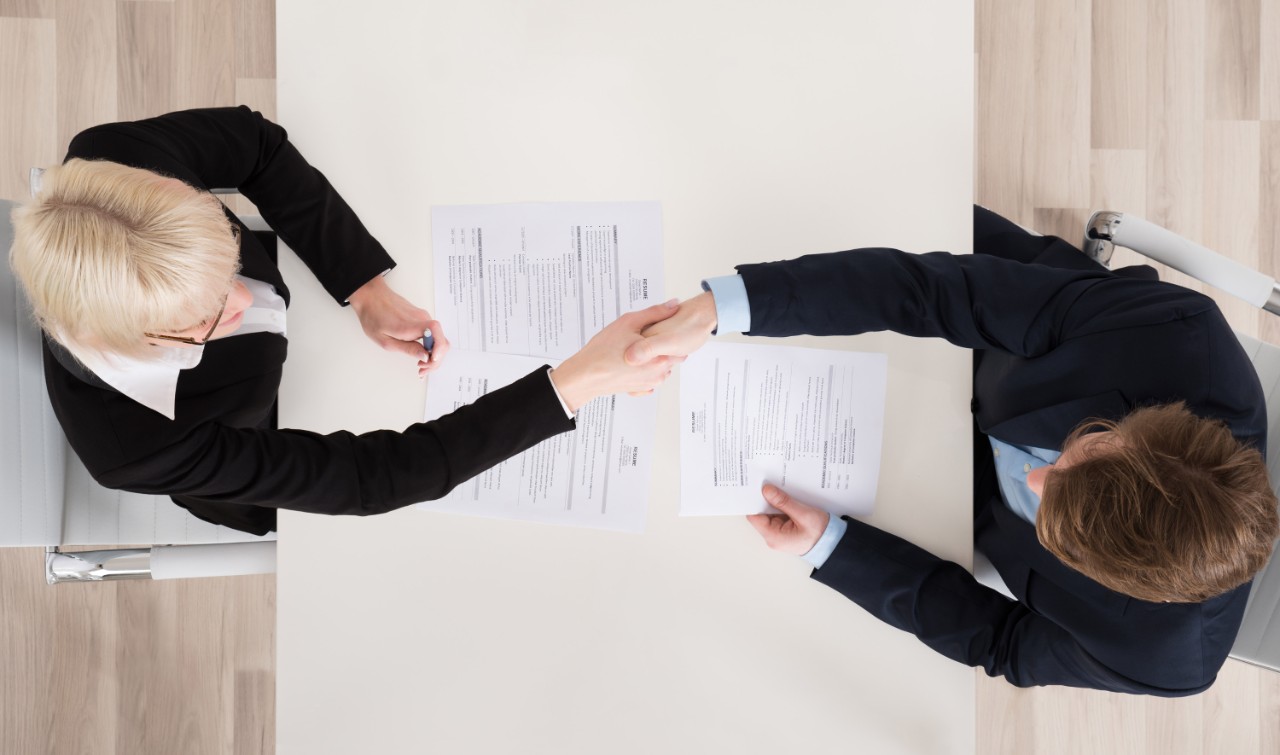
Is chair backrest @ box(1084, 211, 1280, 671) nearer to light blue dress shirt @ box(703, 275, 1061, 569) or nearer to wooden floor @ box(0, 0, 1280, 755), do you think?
light blue dress shirt @ box(703, 275, 1061, 569)

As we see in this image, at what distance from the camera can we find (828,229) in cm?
113

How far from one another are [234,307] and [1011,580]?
1.14 meters

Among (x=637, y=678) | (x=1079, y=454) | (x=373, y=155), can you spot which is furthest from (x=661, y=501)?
(x=373, y=155)

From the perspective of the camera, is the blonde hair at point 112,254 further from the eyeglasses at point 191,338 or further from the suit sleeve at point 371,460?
the suit sleeve at point 371,460

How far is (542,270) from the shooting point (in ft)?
3.57

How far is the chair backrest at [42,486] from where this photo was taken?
1041 millimetres

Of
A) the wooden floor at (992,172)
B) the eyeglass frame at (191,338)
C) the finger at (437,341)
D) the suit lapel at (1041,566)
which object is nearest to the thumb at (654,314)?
the finger at (437,341)

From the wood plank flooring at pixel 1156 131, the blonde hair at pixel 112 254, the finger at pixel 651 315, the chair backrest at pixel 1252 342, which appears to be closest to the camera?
the blonde hair at pixel 112 254

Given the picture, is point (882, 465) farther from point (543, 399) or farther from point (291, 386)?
point (291, 386)

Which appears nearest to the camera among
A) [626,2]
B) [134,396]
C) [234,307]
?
[134,396]

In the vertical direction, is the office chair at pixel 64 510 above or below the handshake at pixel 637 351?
below

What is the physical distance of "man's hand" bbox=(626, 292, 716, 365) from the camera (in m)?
0.99

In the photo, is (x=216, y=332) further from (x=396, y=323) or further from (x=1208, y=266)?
(x=1208, y=266)

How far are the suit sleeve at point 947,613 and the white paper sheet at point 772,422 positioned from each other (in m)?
0.11
